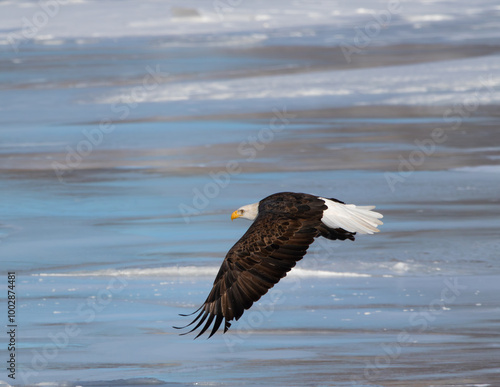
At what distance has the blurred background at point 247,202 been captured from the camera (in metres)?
6.43

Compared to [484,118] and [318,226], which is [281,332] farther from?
[484,118]

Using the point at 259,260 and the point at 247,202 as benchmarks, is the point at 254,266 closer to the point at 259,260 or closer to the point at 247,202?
the point at 259,260

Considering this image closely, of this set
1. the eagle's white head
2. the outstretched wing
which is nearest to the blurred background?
the outstretched wing

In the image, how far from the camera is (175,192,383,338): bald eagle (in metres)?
5.98

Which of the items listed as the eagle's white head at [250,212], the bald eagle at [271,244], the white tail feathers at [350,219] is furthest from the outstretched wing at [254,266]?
the eagle's white head at [250,212]

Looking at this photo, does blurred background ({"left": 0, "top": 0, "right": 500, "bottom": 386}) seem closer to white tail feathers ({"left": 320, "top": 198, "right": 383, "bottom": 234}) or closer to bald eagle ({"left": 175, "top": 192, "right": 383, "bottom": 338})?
bald eagle ({"left": 175, "top": 192, "right": 383, "bottom": 338})

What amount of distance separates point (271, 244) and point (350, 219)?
73 centimetres

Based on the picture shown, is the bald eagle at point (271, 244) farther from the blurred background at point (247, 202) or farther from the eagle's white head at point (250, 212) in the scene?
the blurred background at point (247, 202)

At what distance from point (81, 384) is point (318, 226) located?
5.55ft

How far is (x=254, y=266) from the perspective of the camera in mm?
6102

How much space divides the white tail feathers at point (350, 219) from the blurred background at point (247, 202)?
0.62 meters

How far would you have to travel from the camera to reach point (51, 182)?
37.7 ft

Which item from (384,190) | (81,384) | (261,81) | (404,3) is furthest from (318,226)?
(404,3)

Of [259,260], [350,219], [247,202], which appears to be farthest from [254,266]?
[247,202]
